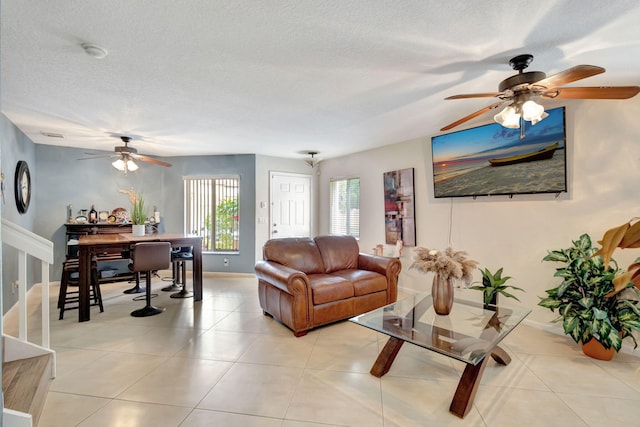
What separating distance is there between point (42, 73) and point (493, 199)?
468 cm

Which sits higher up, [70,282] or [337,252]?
[337,252]

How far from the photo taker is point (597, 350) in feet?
8.20

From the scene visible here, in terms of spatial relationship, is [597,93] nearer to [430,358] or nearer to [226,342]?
[430,358]

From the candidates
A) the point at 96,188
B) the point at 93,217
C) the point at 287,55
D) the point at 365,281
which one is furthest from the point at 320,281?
the point at 96,188

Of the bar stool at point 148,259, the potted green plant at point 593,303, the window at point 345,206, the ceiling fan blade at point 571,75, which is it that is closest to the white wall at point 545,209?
the potted green plant at point 593,303

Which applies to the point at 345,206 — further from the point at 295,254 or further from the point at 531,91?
the point at 531,91

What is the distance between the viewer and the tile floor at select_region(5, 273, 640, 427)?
6.00 ft

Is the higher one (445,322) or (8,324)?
(445,322)

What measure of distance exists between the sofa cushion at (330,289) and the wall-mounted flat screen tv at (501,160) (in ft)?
6.32

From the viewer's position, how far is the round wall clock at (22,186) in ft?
12.6

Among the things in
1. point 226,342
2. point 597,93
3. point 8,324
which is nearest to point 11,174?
point 8,324

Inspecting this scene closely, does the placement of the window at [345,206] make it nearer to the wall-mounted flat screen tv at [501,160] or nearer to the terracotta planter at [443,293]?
the wall-mounted flat screen tv at [501,160]

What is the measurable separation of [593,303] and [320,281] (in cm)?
245

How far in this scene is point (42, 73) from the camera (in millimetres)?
2410
